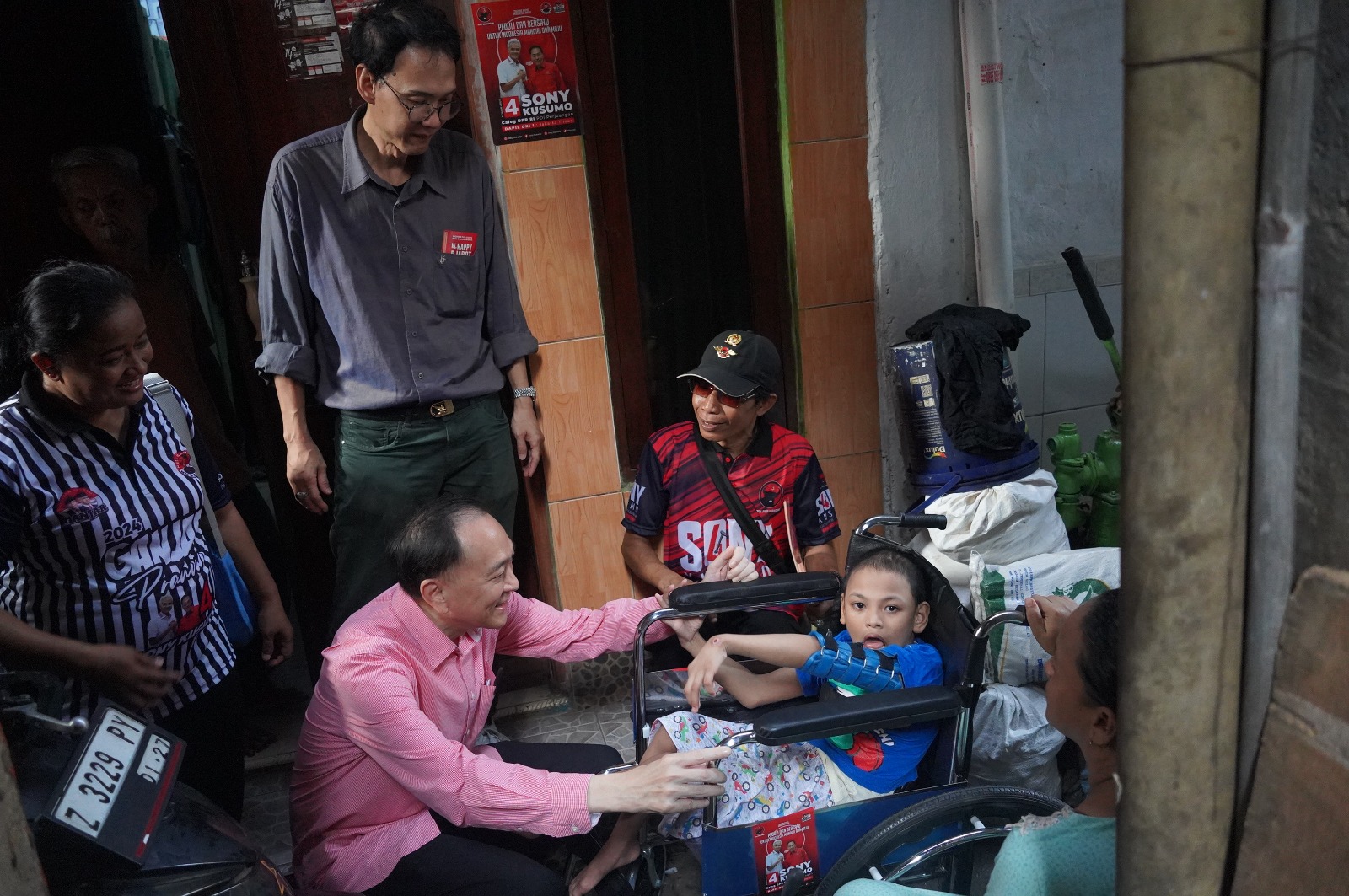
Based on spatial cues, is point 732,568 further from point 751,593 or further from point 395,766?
point 395,766

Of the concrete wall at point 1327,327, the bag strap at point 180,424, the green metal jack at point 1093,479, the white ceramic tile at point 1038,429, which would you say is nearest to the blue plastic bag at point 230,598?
the bag strap at point 180,424

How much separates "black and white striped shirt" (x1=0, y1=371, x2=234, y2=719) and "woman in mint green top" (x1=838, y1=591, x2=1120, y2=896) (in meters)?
1.76

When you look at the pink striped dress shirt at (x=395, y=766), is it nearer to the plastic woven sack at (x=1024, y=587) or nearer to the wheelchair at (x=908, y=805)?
the wheelchair at (x=908, y=805)

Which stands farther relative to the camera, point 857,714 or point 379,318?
point 379,318

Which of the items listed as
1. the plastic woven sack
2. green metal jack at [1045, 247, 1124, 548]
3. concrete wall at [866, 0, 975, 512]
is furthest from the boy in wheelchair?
green metal jack at [1045, 247, 1124, 548]

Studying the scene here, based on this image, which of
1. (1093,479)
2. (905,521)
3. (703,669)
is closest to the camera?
(703,669)

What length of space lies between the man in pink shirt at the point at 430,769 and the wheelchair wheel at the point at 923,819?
1.06ft

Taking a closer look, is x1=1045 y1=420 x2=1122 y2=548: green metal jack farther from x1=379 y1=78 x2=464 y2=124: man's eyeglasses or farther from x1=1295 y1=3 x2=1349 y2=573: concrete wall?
x1=1295 y1=3 x2=1349 y2=573: concrete wall

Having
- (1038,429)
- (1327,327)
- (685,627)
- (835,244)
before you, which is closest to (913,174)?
(835,244)

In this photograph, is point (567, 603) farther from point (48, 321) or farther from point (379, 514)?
point (48, 321)

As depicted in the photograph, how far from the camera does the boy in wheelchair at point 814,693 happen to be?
6.89ft

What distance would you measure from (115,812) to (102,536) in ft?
2.68

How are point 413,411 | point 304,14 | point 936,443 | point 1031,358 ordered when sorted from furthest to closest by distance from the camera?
point 1031,358 → point 936,443 → point 304,14 → point 413,411

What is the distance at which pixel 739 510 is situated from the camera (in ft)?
9.23
